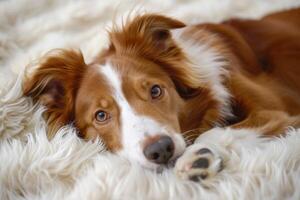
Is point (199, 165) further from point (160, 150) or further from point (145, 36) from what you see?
point (145, 36)

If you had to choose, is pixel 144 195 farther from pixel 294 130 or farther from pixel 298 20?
pixel 298 20

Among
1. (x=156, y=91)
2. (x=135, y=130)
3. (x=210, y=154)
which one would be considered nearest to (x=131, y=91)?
(x=156, y=91)

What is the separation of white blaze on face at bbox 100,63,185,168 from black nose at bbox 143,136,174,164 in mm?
20

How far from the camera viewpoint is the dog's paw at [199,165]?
1.68 metres

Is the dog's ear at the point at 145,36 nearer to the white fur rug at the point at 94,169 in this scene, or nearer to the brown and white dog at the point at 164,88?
the brown and white dog at the point at 164,88

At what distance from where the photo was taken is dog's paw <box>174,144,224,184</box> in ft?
5.50

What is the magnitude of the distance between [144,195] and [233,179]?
29 cm

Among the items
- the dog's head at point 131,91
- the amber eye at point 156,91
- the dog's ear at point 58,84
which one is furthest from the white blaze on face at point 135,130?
the dog's ear at point 58,84

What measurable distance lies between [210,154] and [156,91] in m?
0.42

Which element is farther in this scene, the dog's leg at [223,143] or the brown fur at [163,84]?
the brown fur at [163,84]

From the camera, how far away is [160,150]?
1.73 meters

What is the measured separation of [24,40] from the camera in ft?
9.18

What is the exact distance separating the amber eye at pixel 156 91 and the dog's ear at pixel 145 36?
0.21 meters

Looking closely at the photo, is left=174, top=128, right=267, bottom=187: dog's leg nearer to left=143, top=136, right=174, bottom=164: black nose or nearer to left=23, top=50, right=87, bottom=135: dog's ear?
left=143, top=136, right=174, bottom=164: black nose
